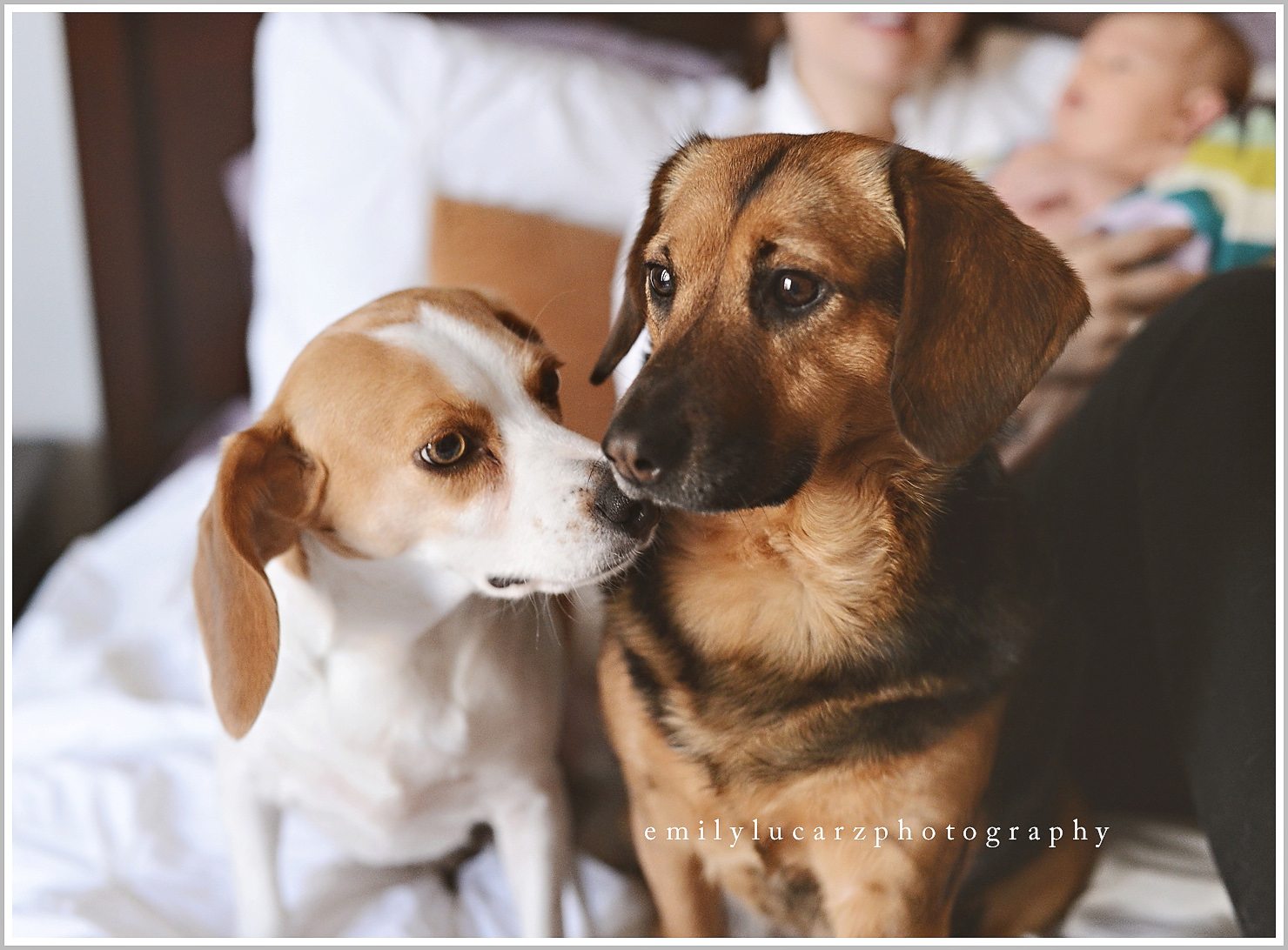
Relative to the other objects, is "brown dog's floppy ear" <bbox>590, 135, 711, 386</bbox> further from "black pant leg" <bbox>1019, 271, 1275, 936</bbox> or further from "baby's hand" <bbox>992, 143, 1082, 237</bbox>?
"baby's hand" <bbox>992, 143, 1082, 237</bbox>

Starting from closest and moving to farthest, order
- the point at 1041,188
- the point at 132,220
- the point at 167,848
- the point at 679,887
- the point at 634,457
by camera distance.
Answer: the point at 634,457, the point at 679,887, the point at 167,848, the point at 1041,188, the point at 132,220

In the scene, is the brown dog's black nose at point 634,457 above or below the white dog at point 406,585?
above

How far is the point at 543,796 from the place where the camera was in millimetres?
897

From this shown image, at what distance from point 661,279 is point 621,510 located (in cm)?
16

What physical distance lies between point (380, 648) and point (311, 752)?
11 cm

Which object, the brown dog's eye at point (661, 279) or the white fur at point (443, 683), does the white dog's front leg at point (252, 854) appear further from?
the brown dog's eye at point (661, 279)

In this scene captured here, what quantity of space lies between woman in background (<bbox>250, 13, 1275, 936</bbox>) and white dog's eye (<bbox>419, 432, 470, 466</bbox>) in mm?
271

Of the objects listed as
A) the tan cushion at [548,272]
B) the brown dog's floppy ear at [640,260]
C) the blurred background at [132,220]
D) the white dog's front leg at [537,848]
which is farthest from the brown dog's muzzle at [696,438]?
the blurred background at [132,220]

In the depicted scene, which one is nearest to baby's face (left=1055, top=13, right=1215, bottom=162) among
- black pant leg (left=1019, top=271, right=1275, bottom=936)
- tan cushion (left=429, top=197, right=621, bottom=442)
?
black pant leg (left=1019, top=271, right=1275, bottom=936)

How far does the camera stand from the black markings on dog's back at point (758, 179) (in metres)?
0.63

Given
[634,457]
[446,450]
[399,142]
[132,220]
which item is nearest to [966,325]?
[634,457]

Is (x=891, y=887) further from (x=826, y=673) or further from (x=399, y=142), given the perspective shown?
(x=399, y=142)

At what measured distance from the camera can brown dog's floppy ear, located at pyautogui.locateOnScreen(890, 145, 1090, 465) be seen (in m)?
0.59

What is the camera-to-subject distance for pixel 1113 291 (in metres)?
1.08
